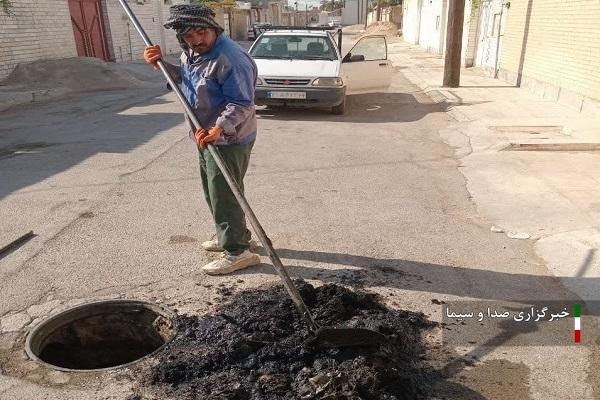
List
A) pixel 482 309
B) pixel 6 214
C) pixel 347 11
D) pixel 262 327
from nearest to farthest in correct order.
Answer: pixel 262 327 → pixel 482 309 → pixel 6 214 → pixel 347 11

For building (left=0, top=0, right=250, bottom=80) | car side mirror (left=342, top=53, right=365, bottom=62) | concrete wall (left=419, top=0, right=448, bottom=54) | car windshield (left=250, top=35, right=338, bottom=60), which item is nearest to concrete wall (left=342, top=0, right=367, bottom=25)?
concrete wall (left=419, top=0, right=448, bottom=54)

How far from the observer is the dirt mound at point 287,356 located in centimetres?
259

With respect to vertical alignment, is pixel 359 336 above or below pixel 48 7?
below

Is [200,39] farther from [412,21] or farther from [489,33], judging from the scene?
[412,21]

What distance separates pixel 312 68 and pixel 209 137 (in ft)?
23.6

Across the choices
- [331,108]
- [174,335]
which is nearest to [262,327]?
[174,335]

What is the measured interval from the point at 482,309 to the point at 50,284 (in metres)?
3.16

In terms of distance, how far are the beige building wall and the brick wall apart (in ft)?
48.3

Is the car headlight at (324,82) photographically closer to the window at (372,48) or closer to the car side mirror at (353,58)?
the car side mirror at (353,58)

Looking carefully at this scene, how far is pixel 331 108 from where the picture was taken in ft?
35.5

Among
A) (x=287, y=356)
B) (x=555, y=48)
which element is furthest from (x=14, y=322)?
(x=555, y=48)

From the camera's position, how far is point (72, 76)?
15859 mm

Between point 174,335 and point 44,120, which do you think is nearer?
point 174,335

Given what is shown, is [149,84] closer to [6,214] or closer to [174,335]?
[6,214]
